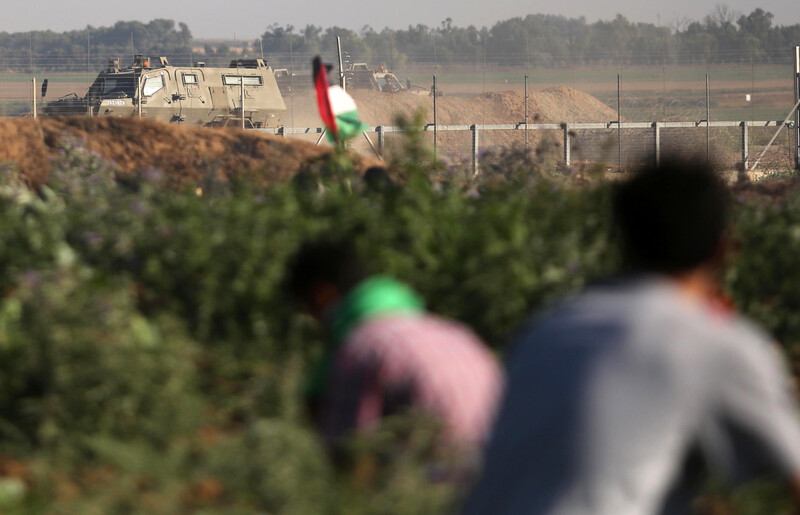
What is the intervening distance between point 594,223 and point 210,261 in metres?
1.73

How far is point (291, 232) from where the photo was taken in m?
4.78

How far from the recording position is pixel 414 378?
9.18ft

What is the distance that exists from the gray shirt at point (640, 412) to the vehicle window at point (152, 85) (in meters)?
27.6

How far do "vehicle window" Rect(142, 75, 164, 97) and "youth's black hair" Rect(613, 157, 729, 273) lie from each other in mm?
27448

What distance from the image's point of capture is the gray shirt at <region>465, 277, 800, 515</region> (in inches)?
72.9

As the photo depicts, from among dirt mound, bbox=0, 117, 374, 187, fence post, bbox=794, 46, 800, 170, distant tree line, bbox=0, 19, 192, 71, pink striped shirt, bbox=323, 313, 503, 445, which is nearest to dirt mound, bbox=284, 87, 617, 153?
distant tree line, bbox=0, 19, 192, 71

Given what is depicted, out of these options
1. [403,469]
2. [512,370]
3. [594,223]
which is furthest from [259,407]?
[594,223]

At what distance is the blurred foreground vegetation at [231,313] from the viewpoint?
102 inches

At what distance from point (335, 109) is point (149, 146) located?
599 cm

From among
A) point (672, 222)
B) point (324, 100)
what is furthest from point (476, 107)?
point (672, 222)

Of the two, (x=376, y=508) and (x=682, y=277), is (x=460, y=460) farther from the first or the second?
(x=682, y=277)

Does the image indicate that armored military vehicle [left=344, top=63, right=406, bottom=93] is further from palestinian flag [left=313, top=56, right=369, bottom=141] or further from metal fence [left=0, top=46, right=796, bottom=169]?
palestinian flag [left=313, top=56, right=369, bottom=141]

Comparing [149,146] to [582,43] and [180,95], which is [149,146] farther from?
[582,43]

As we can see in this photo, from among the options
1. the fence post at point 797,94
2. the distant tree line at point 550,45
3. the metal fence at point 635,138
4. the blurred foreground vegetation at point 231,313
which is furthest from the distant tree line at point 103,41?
the blurred foreground vegetation at point 231,313
